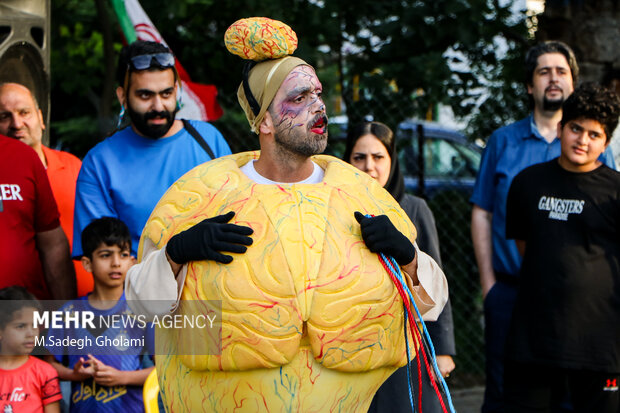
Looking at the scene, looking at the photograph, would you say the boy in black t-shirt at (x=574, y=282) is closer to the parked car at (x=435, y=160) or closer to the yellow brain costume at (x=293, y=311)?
the yellow brain costume at (x=293, y=311)

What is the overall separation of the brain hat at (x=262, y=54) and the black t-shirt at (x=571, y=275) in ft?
6.97

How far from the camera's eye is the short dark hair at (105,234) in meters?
4.07

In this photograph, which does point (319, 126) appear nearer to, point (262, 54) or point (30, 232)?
point (262, 54)

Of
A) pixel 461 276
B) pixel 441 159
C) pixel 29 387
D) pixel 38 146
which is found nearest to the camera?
pixel 29 387

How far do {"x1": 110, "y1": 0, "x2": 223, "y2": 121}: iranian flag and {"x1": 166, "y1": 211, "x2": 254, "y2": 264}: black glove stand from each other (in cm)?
358

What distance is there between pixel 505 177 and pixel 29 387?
→ 9.54ft

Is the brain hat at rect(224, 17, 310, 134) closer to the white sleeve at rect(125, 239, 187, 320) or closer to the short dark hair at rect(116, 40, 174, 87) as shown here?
the white sleeve at rect(125, 239, 187, 320)

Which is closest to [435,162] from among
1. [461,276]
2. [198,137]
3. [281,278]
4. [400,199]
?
[461,276]

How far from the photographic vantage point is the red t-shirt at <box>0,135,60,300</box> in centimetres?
407

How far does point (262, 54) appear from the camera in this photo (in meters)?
2.96

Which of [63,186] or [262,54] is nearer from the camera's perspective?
[262,54]

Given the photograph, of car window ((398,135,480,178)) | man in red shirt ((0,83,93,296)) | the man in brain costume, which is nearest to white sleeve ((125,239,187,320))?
the man in brain costume

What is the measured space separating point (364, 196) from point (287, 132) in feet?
1.13

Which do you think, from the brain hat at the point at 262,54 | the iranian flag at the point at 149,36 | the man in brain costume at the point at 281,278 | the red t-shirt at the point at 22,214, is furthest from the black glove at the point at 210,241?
the iranian flag at the point at 149,36
